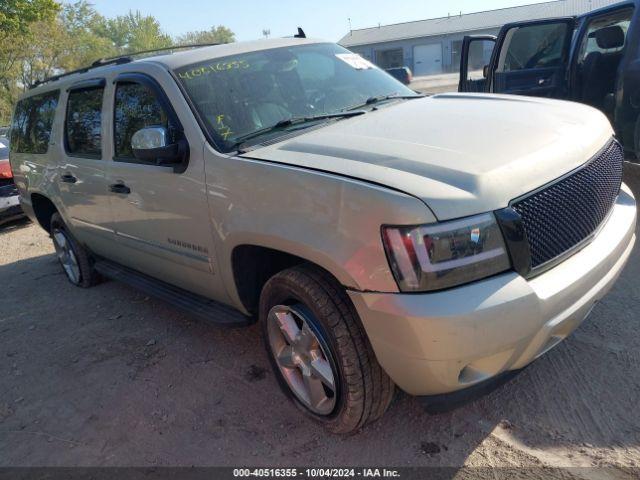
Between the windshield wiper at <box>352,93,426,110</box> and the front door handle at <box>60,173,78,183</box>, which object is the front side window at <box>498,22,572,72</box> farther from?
the front door handle at <box>60,173,78,183</box>

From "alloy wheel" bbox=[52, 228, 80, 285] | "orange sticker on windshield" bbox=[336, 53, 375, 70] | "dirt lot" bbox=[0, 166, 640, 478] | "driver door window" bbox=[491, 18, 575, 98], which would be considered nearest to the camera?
"dirt lot" bbox=[0, 166, 640, 478]

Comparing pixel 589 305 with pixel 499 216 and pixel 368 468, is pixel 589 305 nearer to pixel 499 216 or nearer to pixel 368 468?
pixel 499 216

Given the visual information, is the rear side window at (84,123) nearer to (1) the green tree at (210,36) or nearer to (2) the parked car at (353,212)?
(2) the parked car at (353,212)

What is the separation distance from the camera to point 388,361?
2.19 m

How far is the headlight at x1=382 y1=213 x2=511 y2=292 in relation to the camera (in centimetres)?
202

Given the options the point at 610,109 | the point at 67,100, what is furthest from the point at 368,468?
the point at 610,109

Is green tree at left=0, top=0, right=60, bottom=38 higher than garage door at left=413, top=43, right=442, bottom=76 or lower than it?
higher

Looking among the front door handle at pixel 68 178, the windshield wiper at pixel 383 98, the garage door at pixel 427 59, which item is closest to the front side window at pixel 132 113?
the front door handle at pixel 68 178

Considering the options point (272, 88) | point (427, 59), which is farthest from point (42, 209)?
point (427, 59)

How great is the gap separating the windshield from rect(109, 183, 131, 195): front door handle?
0.84 metres

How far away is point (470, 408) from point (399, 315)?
3.33 ft

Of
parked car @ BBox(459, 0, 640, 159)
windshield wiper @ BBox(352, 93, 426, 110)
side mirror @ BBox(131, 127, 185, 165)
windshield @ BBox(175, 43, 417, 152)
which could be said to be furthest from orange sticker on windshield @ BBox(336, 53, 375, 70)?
parked car @ BBox(459, 0, 640, 159)

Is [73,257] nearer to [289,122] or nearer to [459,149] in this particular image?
[289,122]

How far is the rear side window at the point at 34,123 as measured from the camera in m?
4.78
